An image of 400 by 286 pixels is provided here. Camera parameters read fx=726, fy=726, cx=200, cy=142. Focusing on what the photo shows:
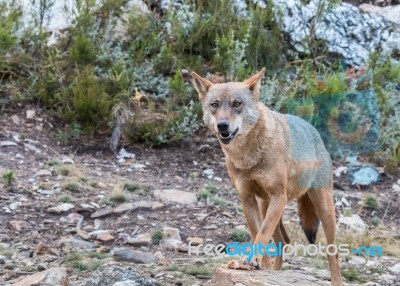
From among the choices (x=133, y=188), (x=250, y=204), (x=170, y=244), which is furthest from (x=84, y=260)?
(x=133, y=188)

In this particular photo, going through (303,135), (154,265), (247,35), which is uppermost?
(247,35)

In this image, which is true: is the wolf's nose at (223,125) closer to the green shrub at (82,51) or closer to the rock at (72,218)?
the rock at (72,218)

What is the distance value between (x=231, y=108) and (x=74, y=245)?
7.08 feet

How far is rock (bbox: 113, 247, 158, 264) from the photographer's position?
570 centimetres

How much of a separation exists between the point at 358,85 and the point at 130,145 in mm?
3166

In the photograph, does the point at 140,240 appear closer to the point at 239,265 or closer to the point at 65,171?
the point at 65,171

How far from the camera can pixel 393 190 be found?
8414 millimetres

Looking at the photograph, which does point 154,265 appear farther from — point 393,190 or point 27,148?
point 393,190

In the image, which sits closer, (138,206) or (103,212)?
(103,212)

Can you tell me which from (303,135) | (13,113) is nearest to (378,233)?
(303,135)

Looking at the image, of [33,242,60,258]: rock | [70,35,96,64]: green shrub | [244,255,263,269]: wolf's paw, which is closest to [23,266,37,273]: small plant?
[33,242,60,258]: rock

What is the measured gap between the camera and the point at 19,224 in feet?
21.1

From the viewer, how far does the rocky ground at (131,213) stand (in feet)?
18.1

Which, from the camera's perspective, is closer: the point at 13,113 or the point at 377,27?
the point at 13,113
